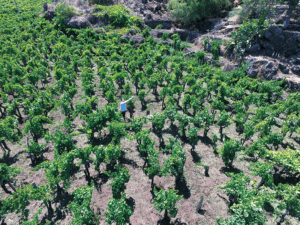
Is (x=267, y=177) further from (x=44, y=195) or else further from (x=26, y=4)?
(x=26, y=4)

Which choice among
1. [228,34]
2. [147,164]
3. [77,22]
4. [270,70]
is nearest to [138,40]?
[77,22]

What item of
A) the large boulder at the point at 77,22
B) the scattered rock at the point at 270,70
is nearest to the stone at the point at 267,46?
the scattered rock at the point at 270,70

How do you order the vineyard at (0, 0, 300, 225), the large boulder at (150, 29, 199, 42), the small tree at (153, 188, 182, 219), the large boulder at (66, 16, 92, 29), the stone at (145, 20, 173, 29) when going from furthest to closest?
the stone at (145, 20, 173, 29)
the large boulder at (150, 29, 199, 42)
the large boulder at (66, 16, 92, 29)
the vineyard at (0, 0, 300, 225)
the small tree at (153, 188, 182, 219)

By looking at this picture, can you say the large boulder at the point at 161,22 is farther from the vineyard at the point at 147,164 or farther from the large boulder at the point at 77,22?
the vineyard at the point at 147,164

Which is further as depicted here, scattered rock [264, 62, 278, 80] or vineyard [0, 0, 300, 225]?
scattered rock [264, 62, 278, 80]

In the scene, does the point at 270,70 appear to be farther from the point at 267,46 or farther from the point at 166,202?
the point at 166,202

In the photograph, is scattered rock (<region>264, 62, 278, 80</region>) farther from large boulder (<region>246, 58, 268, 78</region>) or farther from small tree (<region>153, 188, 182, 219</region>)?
small tree (<region>153, 188, 182, 219</region>)

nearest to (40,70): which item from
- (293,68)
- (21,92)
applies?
(21,92)

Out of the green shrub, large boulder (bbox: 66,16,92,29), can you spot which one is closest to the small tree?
the green shrub

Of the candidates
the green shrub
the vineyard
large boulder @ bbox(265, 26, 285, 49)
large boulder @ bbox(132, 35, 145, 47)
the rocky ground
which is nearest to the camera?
the vineyard

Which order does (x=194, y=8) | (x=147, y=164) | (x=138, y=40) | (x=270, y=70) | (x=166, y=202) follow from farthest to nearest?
(x=194, y=8)
(x=138, y=40)
(x=270, y=70)
(x=147, y=164)
(x=166, y=202)
